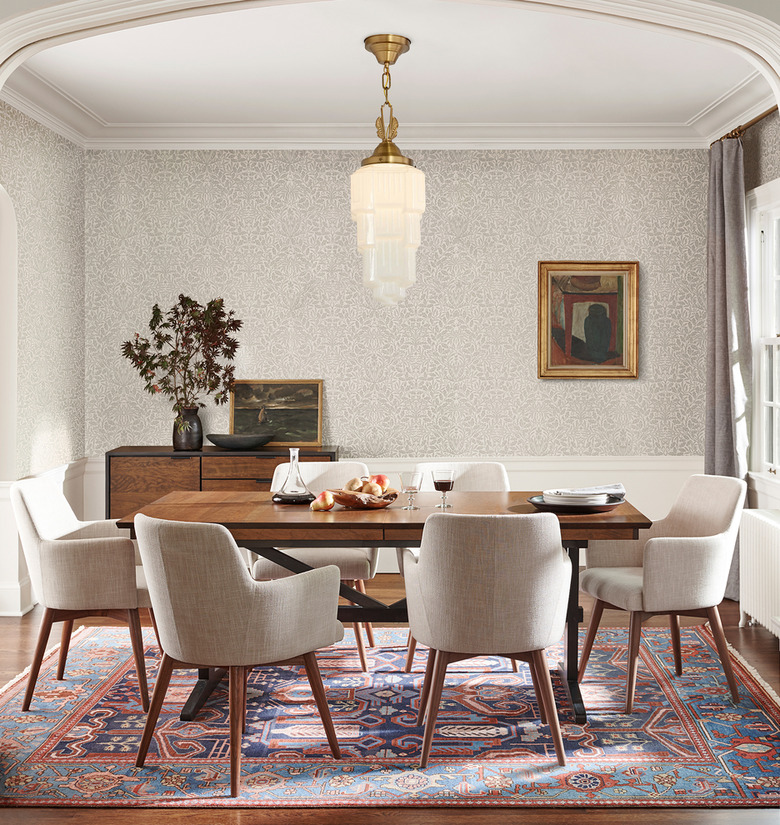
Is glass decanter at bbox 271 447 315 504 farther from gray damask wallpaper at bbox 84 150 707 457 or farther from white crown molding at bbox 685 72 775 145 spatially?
white crown molding at bbox 685 72 775 145

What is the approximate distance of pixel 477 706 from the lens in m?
3.49

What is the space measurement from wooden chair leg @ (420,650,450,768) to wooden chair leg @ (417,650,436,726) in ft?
0.47

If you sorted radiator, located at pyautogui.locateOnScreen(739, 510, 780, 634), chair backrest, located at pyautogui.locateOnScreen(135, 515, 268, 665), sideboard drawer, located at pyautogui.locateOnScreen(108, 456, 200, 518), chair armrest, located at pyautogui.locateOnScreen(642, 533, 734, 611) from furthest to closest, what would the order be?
sideboard drawer, located at pyautogui.locateOnScreen(108, 456, 200, 518) < radiator, located at pyautogui.locateOnScreen(739, 510, 780, 634) < chair armrest, located at pyautogui.locateOnScreen(642, 533, 734, 611) < chair backrest, located at pyautogui.locateOnScreen(135, 515, 268, 665)

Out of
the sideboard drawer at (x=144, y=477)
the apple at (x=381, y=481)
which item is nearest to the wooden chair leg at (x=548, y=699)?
the apple at (x=381, y=481)

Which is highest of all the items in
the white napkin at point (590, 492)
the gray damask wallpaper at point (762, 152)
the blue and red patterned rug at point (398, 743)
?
the gray damask wallpaper at point (762, 152)

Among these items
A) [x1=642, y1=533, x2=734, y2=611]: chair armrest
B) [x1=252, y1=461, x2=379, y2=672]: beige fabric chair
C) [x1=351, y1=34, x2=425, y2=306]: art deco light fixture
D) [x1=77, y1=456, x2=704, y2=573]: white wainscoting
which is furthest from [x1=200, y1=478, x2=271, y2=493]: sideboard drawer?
[x1=642, y1=533, x2=734, y2=611]: chair armrest

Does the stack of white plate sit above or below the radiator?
above

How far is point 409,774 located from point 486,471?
1885mm

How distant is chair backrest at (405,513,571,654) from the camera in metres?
2.79

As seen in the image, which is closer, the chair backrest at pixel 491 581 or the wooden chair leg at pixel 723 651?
the chair backrest at pixel 491 581

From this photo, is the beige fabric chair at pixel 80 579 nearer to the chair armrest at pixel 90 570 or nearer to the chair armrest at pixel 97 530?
the chair armrest at pixel 90 570

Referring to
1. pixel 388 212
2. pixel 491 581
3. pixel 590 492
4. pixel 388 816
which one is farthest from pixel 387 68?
pixel 388 816

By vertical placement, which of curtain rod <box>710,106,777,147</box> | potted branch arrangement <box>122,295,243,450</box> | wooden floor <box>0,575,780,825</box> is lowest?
wooden floor <box>0,575,780,825</box>

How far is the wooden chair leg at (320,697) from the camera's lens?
2.95m
